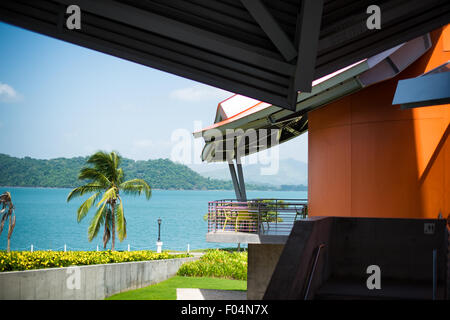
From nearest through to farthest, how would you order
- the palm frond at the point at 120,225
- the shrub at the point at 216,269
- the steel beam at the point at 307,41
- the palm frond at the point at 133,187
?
the steel beam at the point at 307,41 < the shrub at the point at 216,269 < the palm frond at the point at 120,225 < the palm frond at the point at 133,187

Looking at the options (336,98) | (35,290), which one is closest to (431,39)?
(336,98)

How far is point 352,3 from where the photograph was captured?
264 inches

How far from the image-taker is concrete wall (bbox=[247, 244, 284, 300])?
52.2ft

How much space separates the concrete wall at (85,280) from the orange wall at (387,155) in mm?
9325

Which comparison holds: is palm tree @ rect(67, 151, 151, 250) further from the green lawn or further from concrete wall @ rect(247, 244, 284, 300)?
concrete wall @ rect(247, 244, 284, 300)

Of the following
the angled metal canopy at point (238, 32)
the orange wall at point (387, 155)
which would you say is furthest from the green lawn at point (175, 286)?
the angled metal canopy at point (238, 32)

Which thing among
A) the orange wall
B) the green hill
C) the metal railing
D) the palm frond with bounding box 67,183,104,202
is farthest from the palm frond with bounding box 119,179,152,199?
the green hill

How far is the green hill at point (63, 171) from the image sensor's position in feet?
586

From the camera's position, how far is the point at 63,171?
180m

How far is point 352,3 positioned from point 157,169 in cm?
18814

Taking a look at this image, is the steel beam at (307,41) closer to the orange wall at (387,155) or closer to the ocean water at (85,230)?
the orange wall at (387,155)

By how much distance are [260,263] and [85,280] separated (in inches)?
267

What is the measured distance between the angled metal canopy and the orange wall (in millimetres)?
5996

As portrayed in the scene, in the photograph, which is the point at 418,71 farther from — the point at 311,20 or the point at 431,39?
the point at 311,20
